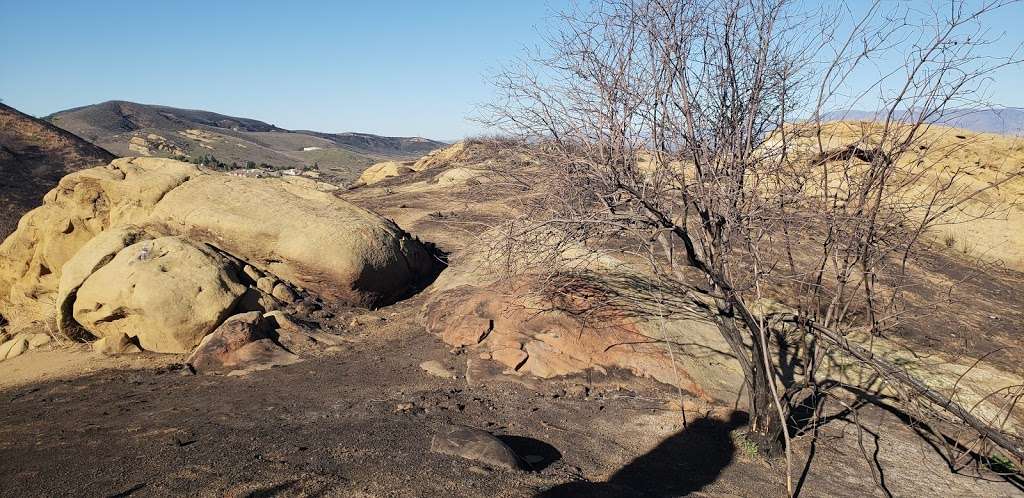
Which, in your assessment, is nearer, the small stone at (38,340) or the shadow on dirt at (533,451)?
the shadow on dirt at (533,451)

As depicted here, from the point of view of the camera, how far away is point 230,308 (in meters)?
7.43

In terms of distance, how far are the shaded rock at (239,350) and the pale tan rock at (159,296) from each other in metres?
0.38

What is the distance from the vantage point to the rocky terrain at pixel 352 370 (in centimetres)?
426

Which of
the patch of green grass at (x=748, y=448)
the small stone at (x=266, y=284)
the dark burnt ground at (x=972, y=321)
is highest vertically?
the small stone at (x=266, y=284)

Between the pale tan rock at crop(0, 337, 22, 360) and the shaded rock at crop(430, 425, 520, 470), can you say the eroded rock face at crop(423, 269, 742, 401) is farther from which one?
the pale tan rock at crop(0, 337, 22, 360)

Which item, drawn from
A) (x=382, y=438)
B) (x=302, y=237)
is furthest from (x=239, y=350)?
(x=382, y=438)

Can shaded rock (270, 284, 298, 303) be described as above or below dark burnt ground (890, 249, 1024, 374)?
above

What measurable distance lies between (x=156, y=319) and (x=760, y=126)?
6.31 m

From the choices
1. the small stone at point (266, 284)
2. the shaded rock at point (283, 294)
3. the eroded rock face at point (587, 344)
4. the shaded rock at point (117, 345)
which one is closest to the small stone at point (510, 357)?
the eroded rock face at point (587, 344)

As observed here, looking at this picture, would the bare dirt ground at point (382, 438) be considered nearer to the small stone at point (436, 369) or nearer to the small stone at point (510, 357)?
the small stone at point (436, 369)

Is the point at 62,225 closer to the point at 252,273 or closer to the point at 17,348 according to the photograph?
the point at 17,348

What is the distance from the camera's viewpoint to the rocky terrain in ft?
14.0

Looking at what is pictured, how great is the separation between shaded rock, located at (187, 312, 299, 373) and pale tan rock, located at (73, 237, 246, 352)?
1.25 ft

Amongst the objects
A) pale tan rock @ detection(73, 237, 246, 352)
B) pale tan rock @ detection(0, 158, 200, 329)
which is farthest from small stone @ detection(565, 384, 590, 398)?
pale tan rock @ detection(0, 158, 200, 329)
